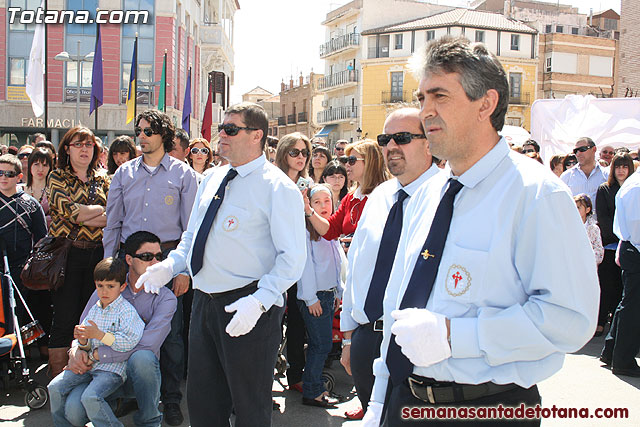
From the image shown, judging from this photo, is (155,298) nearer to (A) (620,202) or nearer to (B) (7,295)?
(B) (7,295)

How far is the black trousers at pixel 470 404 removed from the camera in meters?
2.04

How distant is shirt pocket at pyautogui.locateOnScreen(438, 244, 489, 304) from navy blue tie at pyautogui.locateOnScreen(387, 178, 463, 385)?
38 mm

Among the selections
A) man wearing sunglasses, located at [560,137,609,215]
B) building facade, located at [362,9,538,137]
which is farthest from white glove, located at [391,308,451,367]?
building facade, located at [362,9,538,137]

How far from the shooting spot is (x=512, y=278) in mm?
1960

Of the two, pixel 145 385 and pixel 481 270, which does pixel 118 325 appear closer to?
pixel 145 385

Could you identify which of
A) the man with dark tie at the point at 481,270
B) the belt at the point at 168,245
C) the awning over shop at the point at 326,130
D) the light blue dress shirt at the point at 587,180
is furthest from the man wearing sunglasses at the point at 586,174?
the awning over shop at the point at 326,130

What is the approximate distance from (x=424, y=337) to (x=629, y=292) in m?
5.23

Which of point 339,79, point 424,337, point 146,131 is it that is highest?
point 339,79

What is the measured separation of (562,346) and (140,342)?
341cm

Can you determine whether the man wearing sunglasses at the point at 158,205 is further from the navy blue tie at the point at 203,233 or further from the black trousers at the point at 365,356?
the black trousers at the point at 365,356

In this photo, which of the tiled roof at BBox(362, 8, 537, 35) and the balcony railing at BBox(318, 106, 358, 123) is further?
the balcony railing at BBox(318, 106, 358, 123)

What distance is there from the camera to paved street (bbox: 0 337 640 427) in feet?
16.1

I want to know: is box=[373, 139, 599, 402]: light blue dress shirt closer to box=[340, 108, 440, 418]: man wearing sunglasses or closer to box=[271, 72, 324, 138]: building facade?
box=[340, 108, 440, 418]: man wearing sunglasses

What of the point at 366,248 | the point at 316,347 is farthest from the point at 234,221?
the point at 316,347
